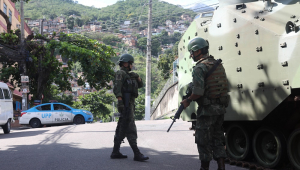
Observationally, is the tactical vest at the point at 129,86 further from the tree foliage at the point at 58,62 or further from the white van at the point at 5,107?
the tree foliage at the point at 58,62

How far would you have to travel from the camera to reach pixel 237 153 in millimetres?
7141

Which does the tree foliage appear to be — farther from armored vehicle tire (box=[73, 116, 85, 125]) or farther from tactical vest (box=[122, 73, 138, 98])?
tactical vest (box=[122, 73, 138, 98])

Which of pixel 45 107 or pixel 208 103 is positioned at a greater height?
pixel 208 103

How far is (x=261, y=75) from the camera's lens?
6191mm

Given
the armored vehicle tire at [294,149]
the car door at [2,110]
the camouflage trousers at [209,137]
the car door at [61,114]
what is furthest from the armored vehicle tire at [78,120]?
the armored vehicle tire at [294,149]

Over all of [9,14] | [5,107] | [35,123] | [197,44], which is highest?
[9,14]

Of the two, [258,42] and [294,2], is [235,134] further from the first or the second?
[294,2]

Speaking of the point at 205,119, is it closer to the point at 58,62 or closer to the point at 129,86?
the point at 129,86

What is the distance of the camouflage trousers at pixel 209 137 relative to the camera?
5379 millimetres

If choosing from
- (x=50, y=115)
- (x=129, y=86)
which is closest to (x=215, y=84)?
(x=129, y=86)

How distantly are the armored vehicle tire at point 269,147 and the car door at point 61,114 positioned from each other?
54.2 ft

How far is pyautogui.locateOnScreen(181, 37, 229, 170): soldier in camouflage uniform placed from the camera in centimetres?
537

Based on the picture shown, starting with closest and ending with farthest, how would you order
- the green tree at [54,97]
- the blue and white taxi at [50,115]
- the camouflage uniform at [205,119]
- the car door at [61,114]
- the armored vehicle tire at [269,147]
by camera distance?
the camouflage uniform at [205,119] < the armored vehicle tire at [269,147] < the blue and white taxi at [50,115] < the car door at [61,114] < the green tree at [54,97]

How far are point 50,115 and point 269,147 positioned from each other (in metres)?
16.8
